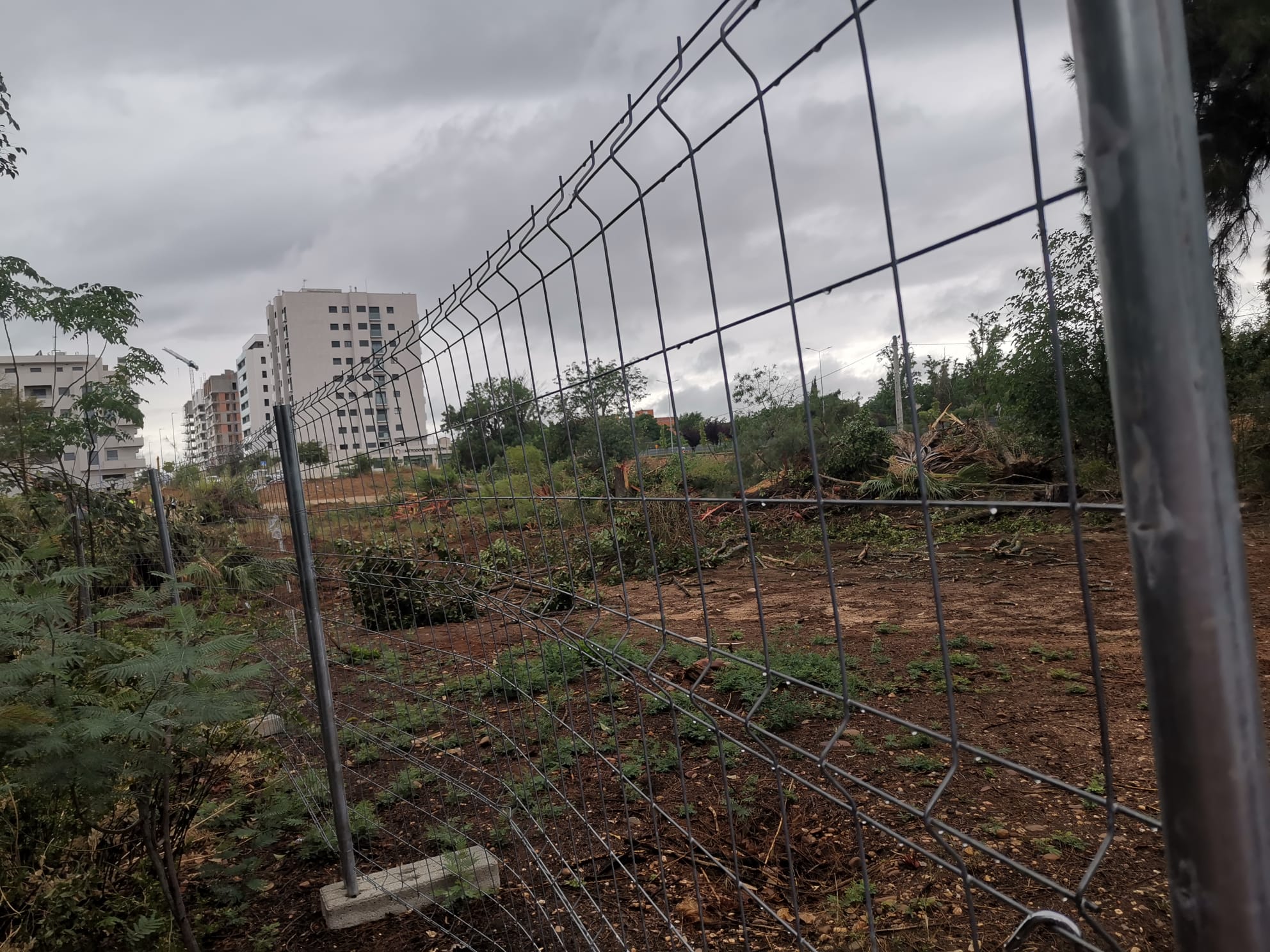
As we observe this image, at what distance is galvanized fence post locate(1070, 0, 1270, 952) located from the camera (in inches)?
23.2

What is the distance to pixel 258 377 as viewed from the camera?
83125mm

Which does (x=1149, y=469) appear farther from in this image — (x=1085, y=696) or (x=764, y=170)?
(x=1085, y=696)

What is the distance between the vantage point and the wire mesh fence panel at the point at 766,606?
1066 mm

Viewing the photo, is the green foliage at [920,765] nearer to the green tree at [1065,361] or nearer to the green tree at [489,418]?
the green tree at [1065,361]

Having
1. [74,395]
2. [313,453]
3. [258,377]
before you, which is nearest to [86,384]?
[74,395]

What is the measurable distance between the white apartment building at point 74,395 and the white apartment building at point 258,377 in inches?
690

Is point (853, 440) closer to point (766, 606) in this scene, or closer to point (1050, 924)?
point (1050, 924)

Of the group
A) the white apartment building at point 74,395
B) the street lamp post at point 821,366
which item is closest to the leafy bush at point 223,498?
the white apartment building at point 74,395

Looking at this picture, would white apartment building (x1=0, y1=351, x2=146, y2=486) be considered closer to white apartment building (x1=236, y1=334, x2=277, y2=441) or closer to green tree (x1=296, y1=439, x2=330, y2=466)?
green tree (x1=296, y1=439, x2=330, y2=466)

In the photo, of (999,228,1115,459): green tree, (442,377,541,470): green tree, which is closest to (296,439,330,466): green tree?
(442,377,541,470): green tree

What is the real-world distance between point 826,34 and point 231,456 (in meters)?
6.57

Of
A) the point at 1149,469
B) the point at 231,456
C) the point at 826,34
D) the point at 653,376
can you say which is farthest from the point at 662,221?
the point at 231,456

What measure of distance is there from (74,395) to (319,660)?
25.1ft

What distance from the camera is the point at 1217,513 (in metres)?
0.59
